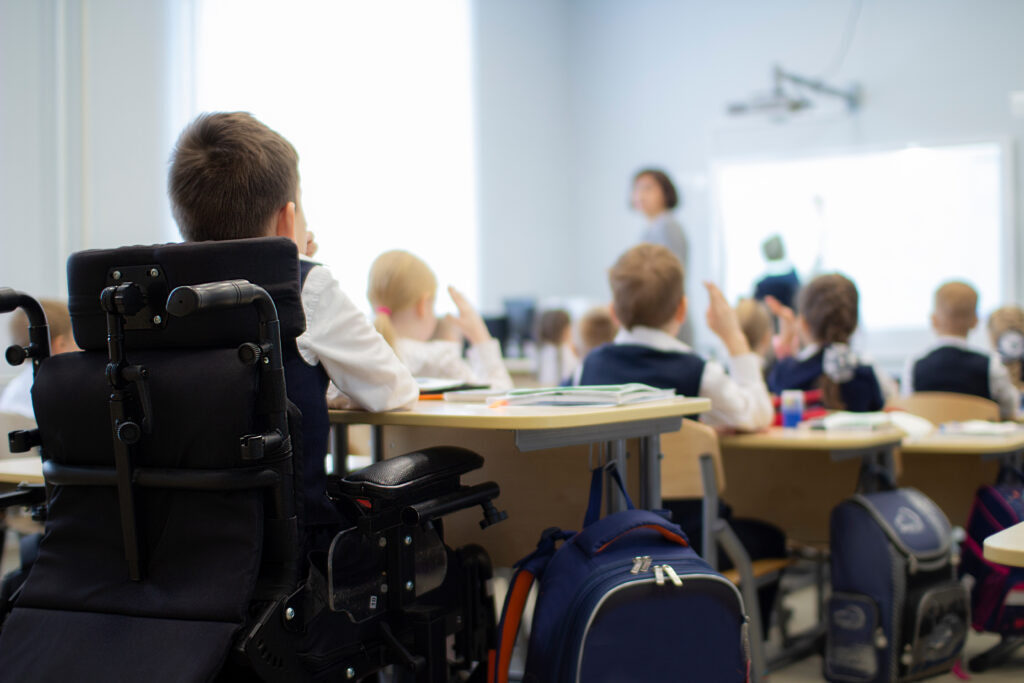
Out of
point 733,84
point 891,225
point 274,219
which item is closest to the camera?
point 274,219

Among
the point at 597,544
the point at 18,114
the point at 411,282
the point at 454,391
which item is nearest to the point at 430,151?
the point at 18,114

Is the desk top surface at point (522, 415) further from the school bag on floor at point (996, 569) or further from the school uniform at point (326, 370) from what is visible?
the school bag on floor at point (996, 569)

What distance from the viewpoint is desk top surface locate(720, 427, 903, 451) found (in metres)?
2.20

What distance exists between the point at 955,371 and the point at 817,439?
1439mm

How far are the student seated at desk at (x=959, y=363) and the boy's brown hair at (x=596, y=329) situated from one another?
3.85 ft

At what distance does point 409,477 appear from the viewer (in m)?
1.38

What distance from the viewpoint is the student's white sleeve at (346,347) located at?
1484 mm

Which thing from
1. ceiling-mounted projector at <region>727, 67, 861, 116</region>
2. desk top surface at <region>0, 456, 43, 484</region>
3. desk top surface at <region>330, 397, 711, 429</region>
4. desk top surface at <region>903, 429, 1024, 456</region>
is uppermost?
ceiling-mounted projector at <region>727, 67, 861, 116</region>

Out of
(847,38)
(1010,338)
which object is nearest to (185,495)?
(1010,338)

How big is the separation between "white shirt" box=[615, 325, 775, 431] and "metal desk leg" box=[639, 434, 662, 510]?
0.47 meters

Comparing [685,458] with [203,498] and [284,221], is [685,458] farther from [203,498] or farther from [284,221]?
[203,498]

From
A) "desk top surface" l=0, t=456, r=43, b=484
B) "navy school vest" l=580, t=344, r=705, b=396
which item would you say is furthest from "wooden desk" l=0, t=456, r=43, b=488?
"navy school vest" l=580, t=344, r=705, b=396

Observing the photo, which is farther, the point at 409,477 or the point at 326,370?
the point at 326,370

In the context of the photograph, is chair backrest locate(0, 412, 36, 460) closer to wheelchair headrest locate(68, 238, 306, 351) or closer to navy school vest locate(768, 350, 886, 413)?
wheelchair headrest locate(68, 238, 306, 351)
